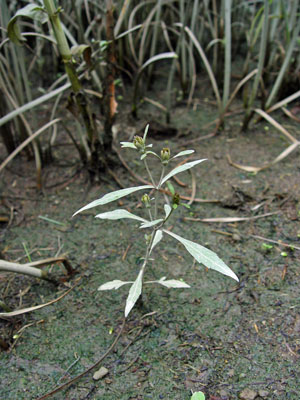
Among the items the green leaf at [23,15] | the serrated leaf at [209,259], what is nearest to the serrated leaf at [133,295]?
the serrated leaf at [209,259]

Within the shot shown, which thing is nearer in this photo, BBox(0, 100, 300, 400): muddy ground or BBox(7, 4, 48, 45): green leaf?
BBox(0, 100, 300, 400): muddy ground

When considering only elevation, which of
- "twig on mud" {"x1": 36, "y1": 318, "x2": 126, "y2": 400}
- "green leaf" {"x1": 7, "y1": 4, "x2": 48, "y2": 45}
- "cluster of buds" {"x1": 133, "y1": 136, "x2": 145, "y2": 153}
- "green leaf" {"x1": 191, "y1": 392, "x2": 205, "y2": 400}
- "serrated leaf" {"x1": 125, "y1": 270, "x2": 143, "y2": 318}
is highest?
"green leaf" {"x1": 7, "y1": 4, "x2": 48, "y2": 45}

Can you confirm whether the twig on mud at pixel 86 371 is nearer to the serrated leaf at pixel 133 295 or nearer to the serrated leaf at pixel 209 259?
the serrated leaf at pixel 133 295

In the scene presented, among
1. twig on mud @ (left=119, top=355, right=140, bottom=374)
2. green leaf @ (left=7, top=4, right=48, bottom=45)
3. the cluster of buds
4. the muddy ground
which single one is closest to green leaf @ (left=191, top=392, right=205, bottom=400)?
the muddy ground

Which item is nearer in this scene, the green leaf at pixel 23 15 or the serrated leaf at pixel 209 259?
the serrated leaf at pixel 209 259

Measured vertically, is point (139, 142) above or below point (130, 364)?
above

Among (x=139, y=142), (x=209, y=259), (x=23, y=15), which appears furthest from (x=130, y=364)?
(x=23, y=15)

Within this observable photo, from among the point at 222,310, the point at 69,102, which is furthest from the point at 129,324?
the point at 69,102

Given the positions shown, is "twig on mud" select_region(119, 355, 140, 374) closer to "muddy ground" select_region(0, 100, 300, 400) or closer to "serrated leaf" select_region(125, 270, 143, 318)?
"muddy ground" select_region(0, 100, 300, 400)

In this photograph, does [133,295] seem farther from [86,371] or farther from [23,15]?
[23,15]
